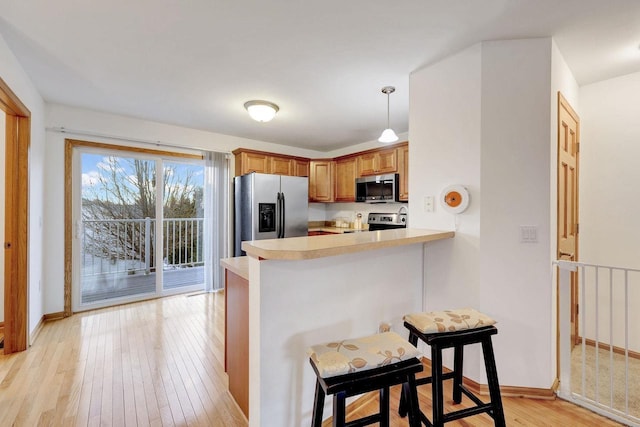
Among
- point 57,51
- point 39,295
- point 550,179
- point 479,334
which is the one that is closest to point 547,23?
point 550,179

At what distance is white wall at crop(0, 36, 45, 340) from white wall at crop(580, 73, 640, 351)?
193 inches

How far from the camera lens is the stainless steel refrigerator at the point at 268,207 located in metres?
3.94

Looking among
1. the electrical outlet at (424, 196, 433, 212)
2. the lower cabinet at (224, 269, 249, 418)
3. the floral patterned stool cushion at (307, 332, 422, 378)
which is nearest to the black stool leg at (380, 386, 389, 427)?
the floral patterned stool cushion at (307, 332, 422, 378)

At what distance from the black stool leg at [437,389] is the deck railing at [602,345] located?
41.3 inches

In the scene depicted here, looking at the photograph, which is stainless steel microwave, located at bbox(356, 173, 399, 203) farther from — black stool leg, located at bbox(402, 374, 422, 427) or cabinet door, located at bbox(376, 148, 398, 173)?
black stool leg, located at bbox(402, 374, 422, 427)

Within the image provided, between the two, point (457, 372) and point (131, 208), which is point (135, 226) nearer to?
point (131, 208)

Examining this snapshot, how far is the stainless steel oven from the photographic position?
13.8 feet

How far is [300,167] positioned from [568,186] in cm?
354

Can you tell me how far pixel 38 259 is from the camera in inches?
115

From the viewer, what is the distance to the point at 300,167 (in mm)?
4934

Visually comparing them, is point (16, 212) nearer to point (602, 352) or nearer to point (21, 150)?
point (21, 150)

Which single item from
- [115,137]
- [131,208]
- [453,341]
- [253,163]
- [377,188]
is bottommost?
[453,341]

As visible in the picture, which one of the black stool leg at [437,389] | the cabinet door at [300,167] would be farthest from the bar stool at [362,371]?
the cabinet door at [300,167]

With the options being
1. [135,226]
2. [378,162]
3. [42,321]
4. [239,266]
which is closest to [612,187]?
[378,162]
